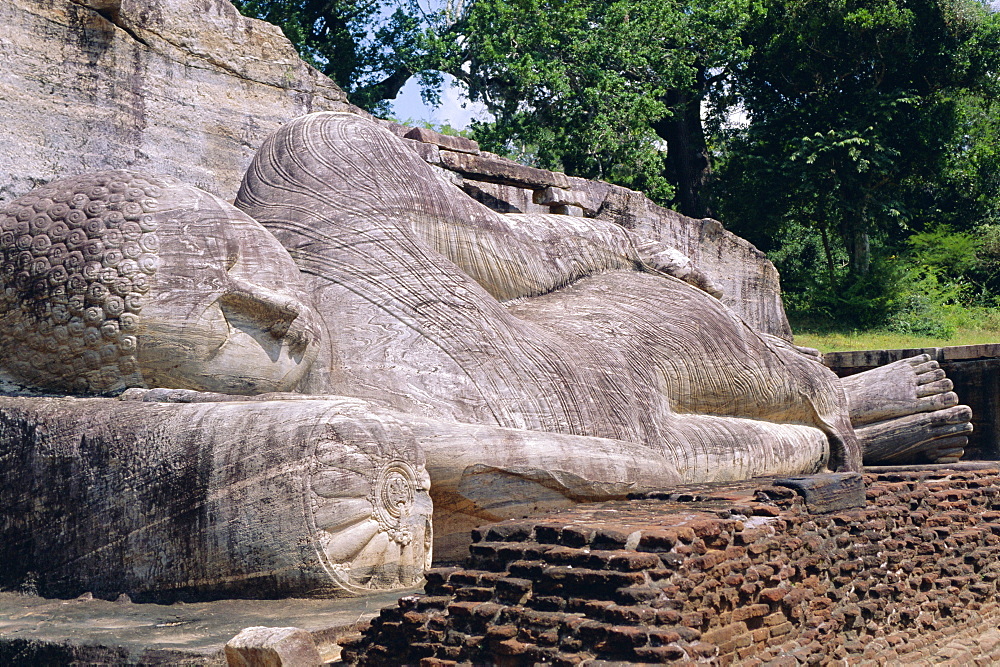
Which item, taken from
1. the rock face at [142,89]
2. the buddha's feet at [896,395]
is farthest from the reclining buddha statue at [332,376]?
the rock face at [142,89]

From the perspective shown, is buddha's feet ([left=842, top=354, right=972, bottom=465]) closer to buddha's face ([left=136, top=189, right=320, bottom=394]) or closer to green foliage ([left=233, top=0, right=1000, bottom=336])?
buddha's face ([left=136, top=189, right=320, bottom=394])

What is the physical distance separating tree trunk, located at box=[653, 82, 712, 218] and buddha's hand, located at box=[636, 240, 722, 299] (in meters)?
13.9

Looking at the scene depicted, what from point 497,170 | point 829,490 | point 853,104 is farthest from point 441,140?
point 853,104

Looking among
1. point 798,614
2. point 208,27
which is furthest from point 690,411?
point 208,27

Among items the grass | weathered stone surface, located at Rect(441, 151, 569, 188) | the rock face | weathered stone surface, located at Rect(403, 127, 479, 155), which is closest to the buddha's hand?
weathered stone surface, located at Rect(441, 151, 569, 188)

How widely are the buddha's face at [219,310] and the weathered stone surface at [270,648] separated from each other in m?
1.41

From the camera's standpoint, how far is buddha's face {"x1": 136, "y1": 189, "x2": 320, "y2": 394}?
4156 millimetres

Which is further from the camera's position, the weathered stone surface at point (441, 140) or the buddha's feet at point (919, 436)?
the weathered stone surface at point (441, 140)

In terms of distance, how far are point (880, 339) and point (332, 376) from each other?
12.4 m

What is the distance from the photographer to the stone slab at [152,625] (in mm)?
3111

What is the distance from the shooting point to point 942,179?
19.0 meters

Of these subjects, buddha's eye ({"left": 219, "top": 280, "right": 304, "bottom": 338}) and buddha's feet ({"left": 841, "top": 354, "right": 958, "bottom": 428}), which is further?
buddha's feet ({"left": 841, "top": 354, "right": 958, "bottom": 428})

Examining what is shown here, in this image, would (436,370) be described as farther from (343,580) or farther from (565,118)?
(565,118)

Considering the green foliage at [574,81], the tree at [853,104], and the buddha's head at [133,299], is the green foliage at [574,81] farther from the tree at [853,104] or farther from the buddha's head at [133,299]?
the buddha's head at [133,299]
